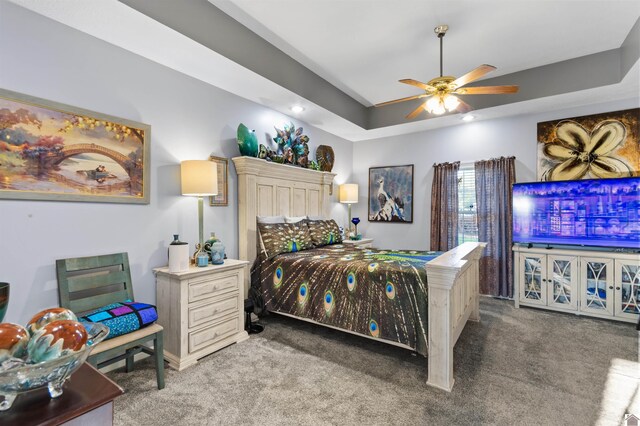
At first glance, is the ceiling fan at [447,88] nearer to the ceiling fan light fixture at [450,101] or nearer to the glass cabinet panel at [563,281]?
the ceiling fan light fixture at [450,101]

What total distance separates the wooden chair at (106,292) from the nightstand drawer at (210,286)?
37cm

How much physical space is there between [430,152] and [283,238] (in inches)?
116

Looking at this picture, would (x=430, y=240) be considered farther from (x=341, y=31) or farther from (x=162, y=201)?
(x=162, y=201)

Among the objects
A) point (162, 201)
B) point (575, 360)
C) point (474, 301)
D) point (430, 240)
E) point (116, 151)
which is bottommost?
point (575, 360)

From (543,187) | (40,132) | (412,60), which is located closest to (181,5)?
(40,132)

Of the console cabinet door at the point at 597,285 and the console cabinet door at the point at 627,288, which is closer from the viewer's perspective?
the console cabinet door at the point at 627,288

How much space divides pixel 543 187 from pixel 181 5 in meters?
4.30

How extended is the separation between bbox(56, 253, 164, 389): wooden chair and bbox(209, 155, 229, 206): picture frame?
40.2 inches

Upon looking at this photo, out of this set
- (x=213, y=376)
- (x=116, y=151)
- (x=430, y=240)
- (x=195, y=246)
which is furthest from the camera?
(x=430, y=240)

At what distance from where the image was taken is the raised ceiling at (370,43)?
7.60ft

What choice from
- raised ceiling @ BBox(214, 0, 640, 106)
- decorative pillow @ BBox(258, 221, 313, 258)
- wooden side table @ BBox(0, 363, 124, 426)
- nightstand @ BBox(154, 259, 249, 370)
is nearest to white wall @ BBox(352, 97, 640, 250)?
raised ceiling @ BBox(214, 0, 640, 106)

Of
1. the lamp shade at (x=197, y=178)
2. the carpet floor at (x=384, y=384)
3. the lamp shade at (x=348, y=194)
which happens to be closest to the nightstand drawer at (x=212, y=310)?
the carpet floor at (x=384, y=384)

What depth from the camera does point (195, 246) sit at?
9.71ft

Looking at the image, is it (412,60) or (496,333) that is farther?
(412,60)
